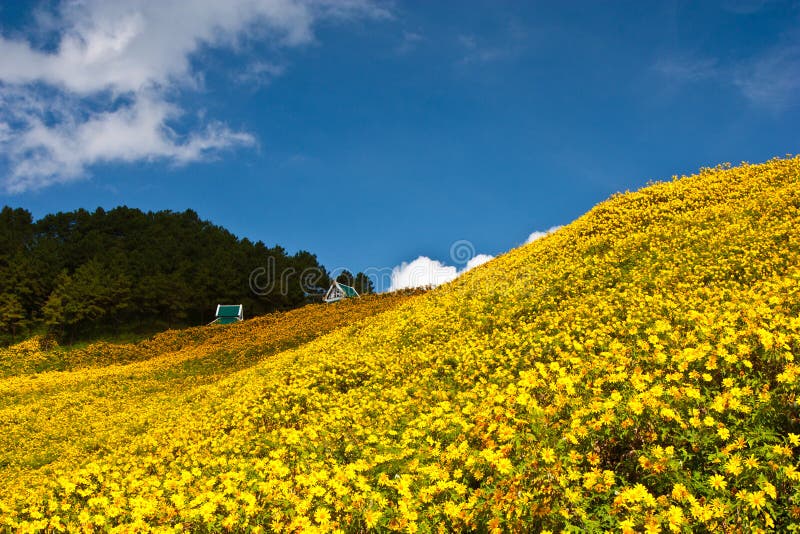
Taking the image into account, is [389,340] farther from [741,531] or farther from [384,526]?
[741,531]

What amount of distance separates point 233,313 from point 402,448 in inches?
1879

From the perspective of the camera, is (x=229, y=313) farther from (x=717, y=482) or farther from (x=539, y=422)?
(x=717, y=482)

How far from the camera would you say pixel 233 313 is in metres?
50.8

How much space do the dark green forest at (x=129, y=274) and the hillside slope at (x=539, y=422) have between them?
134 feet

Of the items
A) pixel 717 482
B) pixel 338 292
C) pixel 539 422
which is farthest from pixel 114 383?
pixel 338 292

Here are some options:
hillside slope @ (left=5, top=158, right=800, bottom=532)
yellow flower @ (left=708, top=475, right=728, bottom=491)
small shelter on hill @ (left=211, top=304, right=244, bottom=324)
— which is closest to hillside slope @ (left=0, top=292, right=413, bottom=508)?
hillside slope @ (left=5, top=158, right=800, bottom=532)

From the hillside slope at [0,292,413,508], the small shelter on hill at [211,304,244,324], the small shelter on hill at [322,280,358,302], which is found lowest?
the hillside slope at [0,292,413,508]

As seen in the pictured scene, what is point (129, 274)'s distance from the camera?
52.3 meters

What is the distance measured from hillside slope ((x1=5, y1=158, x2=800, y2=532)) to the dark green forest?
40.8 metres

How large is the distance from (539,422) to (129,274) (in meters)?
56.2

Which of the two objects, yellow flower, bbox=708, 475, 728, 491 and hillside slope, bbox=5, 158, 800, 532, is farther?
hillside slope, bbox=5, 158, 800, 532

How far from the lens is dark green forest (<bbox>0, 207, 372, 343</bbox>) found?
47.1 metres

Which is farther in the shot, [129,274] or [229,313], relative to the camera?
[129,274]

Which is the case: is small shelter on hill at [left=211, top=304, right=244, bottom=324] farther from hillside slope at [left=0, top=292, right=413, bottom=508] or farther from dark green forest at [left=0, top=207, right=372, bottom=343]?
hillside slope at [left=0, top=292, right=413, bottom=508]
